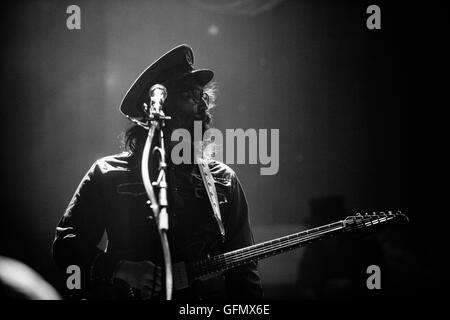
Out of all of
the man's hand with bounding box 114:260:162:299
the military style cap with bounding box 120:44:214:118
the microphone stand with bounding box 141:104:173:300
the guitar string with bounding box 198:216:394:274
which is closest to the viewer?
the microphone stand with bounding box 141:104:173:300

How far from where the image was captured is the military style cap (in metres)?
2.00

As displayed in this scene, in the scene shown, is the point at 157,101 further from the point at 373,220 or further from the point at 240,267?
the point at 373,220

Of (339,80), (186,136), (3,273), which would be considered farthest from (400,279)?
(3,273)

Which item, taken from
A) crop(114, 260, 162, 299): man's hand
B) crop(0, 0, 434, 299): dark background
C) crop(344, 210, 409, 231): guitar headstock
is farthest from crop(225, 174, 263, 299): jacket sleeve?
crop(344, 210, 409, 231): guitar headstock

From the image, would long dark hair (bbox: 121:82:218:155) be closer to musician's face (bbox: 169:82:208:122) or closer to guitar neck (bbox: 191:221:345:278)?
musician's face (bbox: 169:82:208:122)

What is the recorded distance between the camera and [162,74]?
2.02 metres

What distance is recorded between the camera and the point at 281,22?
2.25 m

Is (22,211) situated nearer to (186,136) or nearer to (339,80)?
(186,136)

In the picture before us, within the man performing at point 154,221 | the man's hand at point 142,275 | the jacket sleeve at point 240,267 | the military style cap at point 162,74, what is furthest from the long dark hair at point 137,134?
the man's hand at point 142,275

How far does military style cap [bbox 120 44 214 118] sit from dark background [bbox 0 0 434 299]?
→ 0.20 m

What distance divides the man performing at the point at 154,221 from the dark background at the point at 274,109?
0.17 metres

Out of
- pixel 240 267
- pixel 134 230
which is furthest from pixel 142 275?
pixel 240 267

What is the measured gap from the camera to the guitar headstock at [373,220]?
191 centimetres

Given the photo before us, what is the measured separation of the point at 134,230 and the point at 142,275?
7.6 inches
